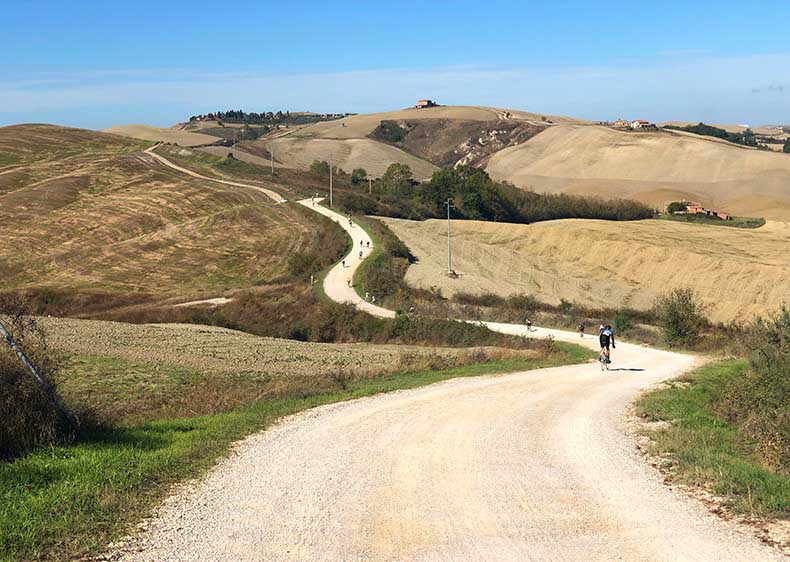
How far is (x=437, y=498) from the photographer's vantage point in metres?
11.7

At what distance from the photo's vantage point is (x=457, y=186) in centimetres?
12756

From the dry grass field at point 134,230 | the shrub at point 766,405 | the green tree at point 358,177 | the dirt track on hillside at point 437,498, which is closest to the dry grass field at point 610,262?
the dry grass field at point 134,230

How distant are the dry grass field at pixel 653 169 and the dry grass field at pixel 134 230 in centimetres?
7056

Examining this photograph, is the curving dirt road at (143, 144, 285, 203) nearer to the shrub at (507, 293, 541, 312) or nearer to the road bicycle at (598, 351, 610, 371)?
the shrub at (507, 293, 541, 312)

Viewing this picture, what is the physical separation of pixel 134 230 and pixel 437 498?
88.5 metres

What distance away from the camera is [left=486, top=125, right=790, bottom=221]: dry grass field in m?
140

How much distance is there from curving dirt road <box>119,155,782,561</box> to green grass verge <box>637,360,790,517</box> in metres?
0.58

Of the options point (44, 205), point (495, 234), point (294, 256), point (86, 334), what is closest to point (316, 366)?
point (86, 334)

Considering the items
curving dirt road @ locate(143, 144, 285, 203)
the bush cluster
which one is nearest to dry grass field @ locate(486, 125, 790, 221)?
the bush cluster

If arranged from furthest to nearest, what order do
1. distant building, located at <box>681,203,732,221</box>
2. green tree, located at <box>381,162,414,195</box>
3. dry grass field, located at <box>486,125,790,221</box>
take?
green tree, located at <box>381,162,414,195</box> < dry grass field, located at <box>486,125,790,221</box> < distant building, located at <box>681,203,732,221</box>

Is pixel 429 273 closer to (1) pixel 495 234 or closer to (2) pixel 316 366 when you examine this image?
(1) pixel 495 234

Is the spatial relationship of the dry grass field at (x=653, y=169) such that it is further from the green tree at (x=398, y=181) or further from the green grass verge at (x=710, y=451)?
the green grass verge at (x=710, y=451)

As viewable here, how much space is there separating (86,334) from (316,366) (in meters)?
13.7

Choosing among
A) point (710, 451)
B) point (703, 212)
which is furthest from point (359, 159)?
point (710, 451)
